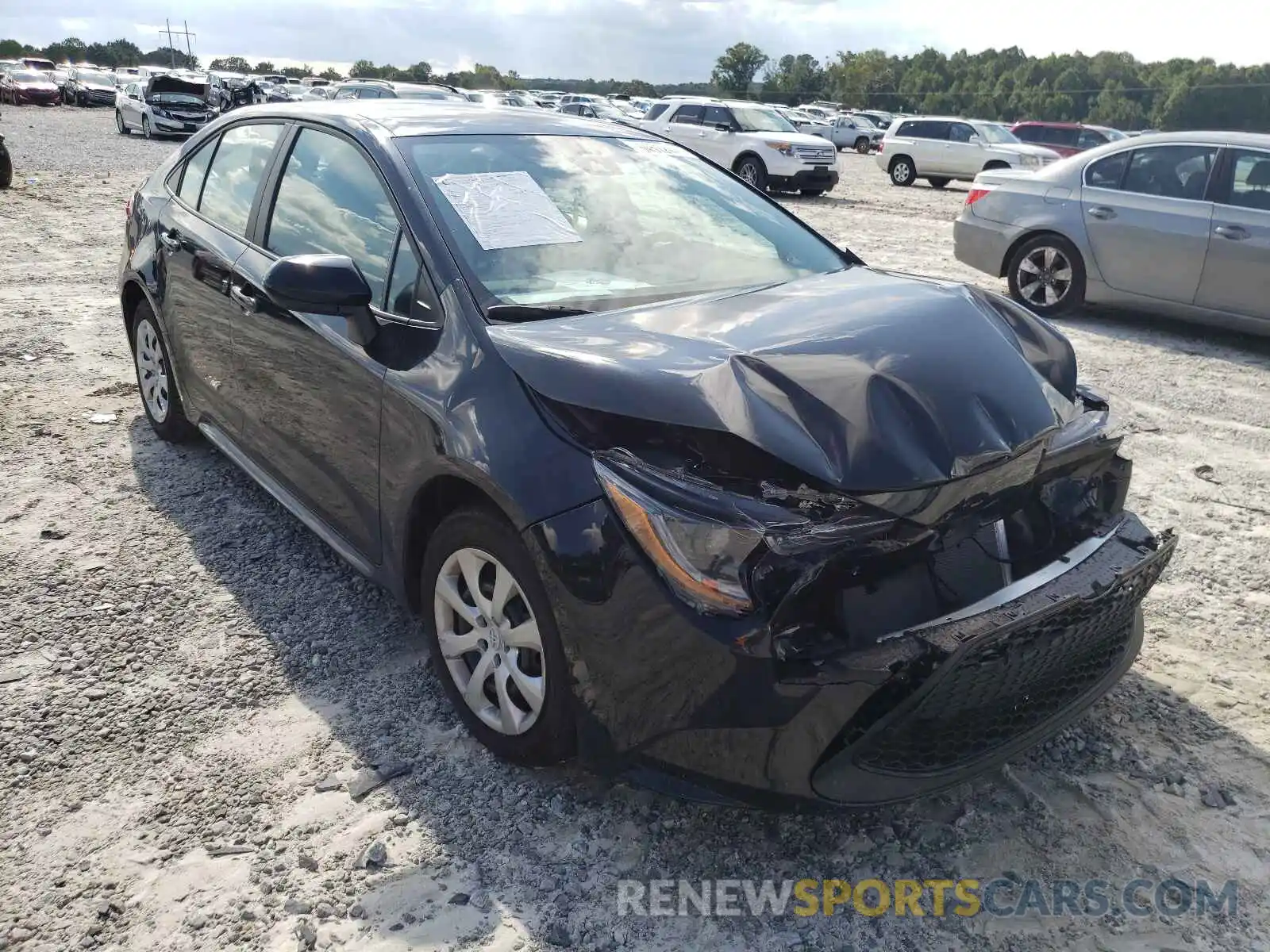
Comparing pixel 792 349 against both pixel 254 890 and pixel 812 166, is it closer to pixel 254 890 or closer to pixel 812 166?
pixel 254 890

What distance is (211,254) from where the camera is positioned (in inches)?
155

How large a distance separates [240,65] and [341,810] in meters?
105

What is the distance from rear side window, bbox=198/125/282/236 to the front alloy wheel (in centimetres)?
193

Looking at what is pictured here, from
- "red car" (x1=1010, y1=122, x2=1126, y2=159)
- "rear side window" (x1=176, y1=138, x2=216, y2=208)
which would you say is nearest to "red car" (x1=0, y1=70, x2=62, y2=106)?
"red car" (x1=1010, y1=122, x2=1126, y2=159)

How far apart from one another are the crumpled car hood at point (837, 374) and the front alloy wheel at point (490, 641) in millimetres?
537

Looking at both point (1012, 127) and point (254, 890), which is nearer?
point (254, 890)

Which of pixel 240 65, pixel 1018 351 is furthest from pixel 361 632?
pixel 240 65

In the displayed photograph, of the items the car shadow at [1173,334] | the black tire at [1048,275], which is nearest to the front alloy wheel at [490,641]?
the car shadow at [1173,334]

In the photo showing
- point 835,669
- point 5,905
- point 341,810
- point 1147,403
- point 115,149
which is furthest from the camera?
point 115,149

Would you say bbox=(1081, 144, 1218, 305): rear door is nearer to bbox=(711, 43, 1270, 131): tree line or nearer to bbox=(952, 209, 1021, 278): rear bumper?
bbox=(952, 209, 1021, 278): rear bumper

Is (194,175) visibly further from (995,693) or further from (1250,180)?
(1250,180)

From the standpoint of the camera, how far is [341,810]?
2.56m

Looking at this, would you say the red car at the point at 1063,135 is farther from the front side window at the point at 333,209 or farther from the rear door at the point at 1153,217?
the front side window at the point at 333,209

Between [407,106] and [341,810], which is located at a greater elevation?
[407,106]
